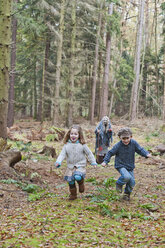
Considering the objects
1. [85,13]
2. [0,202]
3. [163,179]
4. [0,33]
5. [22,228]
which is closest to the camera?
[22,228]

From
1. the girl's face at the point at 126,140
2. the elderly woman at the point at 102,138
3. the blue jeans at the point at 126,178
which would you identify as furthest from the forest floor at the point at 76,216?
the elderly woman at the point at 102,138

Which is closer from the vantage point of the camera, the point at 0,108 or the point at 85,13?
the point at 0,108

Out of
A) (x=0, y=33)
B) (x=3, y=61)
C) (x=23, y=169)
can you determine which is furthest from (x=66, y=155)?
(x=0, y=33)

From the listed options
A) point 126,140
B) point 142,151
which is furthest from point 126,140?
point 142,151

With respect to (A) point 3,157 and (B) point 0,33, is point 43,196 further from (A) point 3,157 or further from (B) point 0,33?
(B) point 0,33

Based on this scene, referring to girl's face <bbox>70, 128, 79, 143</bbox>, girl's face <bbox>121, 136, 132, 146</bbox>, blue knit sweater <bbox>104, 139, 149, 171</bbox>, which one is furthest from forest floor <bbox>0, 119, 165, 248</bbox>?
girl's face <bbox>70, 128, 79, 143</bbox>

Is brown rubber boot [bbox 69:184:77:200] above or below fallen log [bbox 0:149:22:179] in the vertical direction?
below

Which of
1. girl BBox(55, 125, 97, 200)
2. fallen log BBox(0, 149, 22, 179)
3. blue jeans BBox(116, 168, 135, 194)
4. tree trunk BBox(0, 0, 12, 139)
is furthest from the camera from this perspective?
tree trunk BBox(0, 0, 12, 139)

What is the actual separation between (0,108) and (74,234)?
15.4 ft

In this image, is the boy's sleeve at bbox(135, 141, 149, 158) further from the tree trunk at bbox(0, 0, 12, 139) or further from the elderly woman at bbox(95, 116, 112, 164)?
the elderly woman at bbox(95, 116, 112, 164)

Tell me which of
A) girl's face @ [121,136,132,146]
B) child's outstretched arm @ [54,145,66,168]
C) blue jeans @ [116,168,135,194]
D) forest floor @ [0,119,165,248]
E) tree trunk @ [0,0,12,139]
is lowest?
forest floor @ [0,119,165,248]

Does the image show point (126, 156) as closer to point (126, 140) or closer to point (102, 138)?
point (126, 140)

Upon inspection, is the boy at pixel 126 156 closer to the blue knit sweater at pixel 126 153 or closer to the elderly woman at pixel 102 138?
the blue knit sweater at pixel 126 153

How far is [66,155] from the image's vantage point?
17.4 ft
